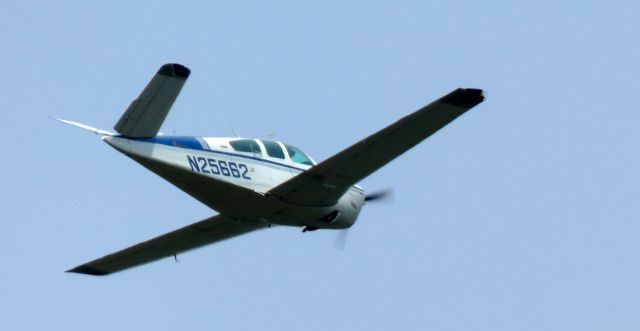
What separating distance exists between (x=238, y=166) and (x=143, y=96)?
354 cm

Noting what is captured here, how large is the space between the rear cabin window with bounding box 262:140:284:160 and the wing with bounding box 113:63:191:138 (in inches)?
134

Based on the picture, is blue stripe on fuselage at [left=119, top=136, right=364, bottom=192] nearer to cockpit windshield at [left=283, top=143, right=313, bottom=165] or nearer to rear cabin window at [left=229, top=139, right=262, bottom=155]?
rear cabin window at [left=229, top=139, right=262, bottom=155]

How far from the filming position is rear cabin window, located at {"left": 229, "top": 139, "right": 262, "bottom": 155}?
31234 mm

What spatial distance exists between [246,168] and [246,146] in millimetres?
583

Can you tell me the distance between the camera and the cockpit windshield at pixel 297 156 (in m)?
32.4

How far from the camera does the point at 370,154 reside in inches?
1196

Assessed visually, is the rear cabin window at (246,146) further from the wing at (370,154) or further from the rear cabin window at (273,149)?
the wing at (370,154)

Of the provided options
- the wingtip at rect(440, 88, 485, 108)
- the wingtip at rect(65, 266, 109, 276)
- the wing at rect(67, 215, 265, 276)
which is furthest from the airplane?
the wingtip at rect(65, 266, 109, 276)

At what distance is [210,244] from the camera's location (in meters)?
35.4

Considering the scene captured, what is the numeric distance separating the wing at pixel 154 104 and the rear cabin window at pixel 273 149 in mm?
3411

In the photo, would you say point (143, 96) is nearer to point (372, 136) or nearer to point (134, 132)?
point (134, 132)

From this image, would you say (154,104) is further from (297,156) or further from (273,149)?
(297,156)

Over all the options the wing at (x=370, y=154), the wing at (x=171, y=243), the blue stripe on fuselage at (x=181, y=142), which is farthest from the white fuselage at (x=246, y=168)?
the wing at (x=171, y=243)

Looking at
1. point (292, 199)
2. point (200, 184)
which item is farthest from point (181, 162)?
point (292, 199)
